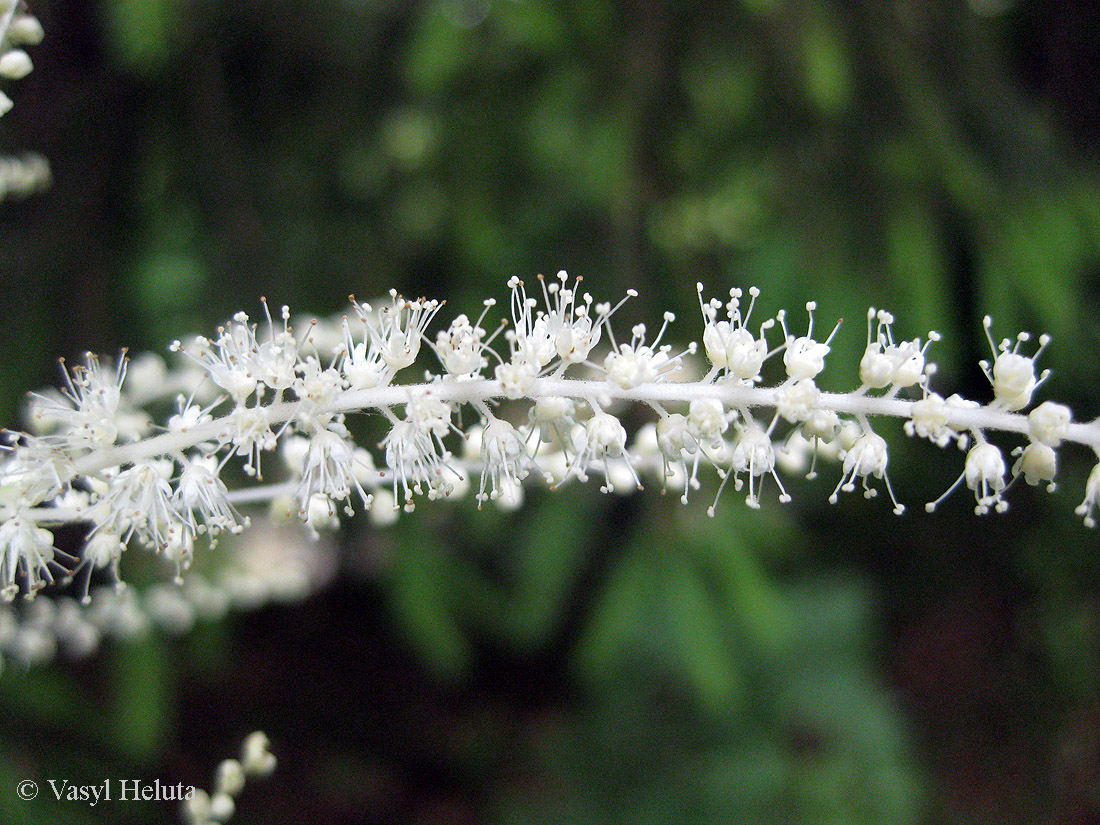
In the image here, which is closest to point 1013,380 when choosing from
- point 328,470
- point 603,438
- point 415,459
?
point 603,438

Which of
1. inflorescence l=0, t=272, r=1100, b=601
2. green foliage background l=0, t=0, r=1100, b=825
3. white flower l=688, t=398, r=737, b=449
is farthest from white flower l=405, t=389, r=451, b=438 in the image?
green foliage background l=0, t=0, r=1100, b=825

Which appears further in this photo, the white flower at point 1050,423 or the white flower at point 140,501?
the white flower at point 140,501

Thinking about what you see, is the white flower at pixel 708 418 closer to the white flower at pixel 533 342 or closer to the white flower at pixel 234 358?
the white flower at pixel 533 342

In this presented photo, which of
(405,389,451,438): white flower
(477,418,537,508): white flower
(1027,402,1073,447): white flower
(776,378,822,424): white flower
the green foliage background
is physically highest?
the green foliage background

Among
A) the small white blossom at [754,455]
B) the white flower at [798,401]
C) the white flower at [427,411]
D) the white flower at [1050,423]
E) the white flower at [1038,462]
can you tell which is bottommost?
the white flower at [1038,462]

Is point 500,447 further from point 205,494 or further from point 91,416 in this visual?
point 91,416

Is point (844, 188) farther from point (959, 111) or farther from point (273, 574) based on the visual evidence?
point (273, 574)

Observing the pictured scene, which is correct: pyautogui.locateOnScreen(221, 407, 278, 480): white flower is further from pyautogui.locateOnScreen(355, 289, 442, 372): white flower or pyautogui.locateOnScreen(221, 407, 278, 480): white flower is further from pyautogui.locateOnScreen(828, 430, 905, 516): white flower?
pyautogui.locateOnScreen(828, 430, 905, 516): white flower

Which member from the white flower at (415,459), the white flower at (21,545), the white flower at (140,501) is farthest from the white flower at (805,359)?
the white flower at (21,545)
